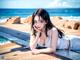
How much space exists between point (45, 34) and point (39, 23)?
0.13m

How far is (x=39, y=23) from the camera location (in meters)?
2.14

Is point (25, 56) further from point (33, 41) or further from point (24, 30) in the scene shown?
point (24, 30)

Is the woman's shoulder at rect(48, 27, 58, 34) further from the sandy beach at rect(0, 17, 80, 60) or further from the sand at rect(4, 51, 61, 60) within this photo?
the sand at rect(4, 51, 61, 60)

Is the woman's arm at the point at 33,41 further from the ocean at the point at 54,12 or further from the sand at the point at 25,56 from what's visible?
the ocean at the point at 54,12

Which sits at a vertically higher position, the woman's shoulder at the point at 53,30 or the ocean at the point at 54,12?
the ocean at the point at 54,12

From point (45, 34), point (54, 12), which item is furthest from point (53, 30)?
point (54, 12)

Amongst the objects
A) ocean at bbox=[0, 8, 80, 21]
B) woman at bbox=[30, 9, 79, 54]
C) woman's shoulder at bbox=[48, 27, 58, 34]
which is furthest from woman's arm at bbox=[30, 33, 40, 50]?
ocean at bbox=[0, 8, 80, 21]

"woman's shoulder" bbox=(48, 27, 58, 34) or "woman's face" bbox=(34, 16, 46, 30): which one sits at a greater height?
"woman's face" bbox=(34, 16, 46, 30)

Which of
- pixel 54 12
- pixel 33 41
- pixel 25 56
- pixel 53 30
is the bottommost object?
pixel 25 56

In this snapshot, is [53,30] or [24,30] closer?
[53,30]

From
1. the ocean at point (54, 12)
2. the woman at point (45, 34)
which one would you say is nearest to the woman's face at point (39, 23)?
the woman at point (45, 34)

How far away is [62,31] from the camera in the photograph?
216 centimetres

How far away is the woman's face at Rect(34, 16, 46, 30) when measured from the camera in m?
2.13

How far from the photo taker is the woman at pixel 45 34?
2.12 metres
